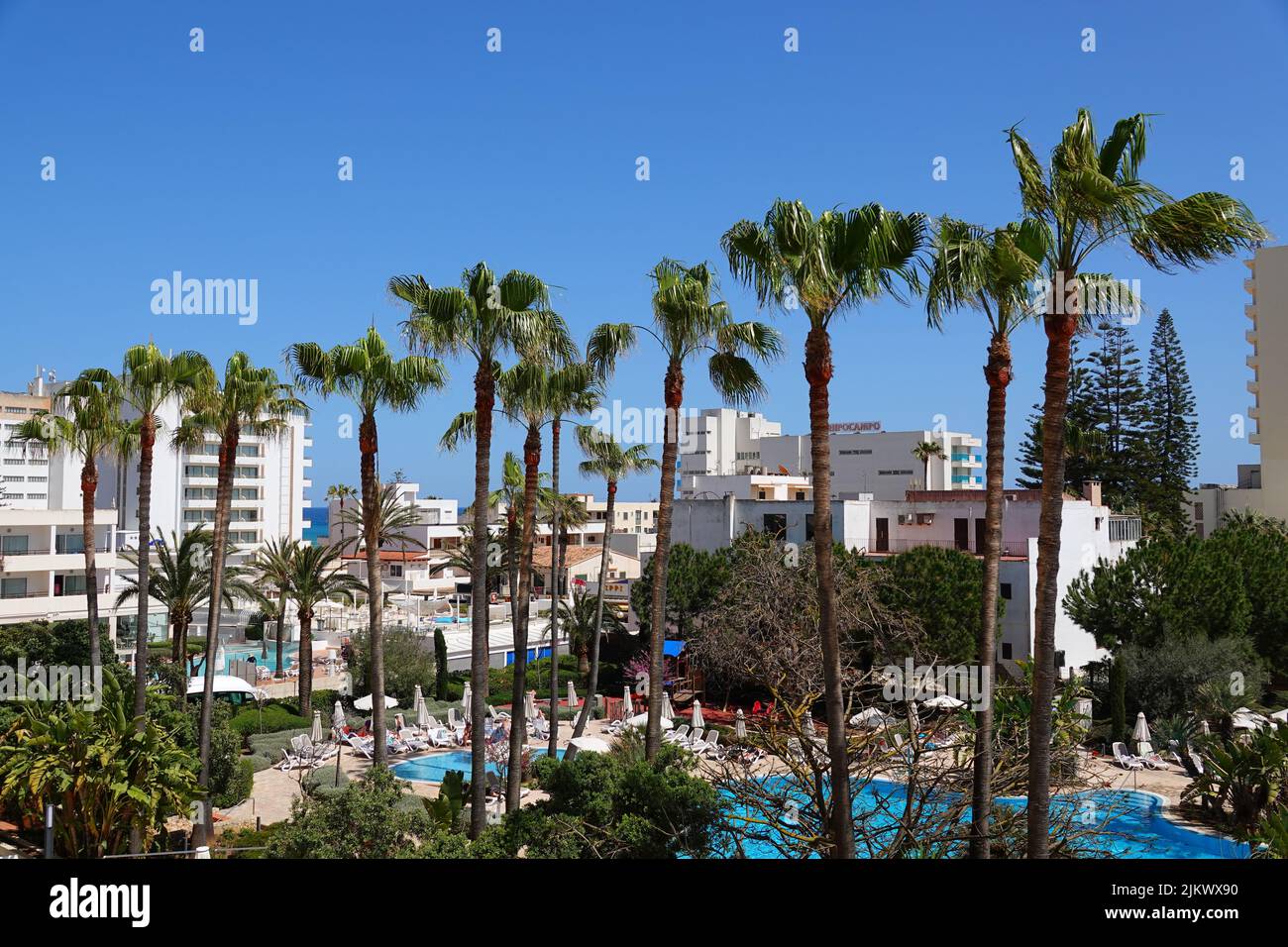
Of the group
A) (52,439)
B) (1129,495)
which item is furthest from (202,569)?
(1129,495)

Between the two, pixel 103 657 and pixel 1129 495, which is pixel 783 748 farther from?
pixel 1129 495

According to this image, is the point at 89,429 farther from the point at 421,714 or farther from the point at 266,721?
the point at 421,714

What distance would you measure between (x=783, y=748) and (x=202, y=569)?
78.3 feet

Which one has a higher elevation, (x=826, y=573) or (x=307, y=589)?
(x=826, y=573)

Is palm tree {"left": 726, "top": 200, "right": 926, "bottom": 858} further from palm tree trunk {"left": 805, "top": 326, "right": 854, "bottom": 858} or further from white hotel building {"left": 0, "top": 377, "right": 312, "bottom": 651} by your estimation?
white hotel building {"left": 0, "top": 377, "right": 312, "bottom": 651}

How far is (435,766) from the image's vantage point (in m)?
24.8

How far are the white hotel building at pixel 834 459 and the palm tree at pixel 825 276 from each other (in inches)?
1558

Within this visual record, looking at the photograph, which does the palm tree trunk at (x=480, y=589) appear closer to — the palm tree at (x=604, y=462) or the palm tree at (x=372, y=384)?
the palm tree at (x=372, y=384)

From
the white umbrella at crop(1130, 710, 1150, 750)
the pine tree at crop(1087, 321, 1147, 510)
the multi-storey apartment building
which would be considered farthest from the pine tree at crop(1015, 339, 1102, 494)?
the multi-storey apartment building

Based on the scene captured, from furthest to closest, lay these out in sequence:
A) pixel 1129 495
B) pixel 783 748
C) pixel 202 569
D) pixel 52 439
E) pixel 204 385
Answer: pixel 1129 495
pixel 202 569
pixel 52 439
pixel 204 385
pixel 783 748

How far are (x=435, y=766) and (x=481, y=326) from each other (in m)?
13.8

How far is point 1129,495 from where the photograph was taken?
163ft

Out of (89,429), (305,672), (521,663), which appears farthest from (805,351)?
(305,672)

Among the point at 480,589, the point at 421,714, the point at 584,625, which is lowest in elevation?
the point at 421,714
